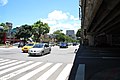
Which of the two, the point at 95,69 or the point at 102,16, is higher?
the point at 102,16

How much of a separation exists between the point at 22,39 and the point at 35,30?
21.1ft

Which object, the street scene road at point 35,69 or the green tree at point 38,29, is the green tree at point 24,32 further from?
the street scene road at point 35,69

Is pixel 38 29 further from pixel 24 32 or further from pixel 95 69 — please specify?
pixel 95 69

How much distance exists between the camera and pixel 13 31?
9375 centimetres

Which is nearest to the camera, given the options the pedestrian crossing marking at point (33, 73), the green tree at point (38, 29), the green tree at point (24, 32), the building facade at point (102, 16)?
the pedestrian crossing marking at point (33, 73)

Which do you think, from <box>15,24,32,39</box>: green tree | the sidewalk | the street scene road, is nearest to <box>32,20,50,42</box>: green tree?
<box>15,24,32,39</box>: green tree

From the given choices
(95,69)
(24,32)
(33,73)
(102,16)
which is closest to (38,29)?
(24,32)

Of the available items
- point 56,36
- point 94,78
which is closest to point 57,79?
point 94,78

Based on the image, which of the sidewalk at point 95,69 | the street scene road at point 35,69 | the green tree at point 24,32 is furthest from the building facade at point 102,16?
the green tree at point 24,32

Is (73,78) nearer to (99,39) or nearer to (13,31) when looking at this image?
(99,39)

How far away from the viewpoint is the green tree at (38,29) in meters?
88.1

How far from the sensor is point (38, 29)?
291ft

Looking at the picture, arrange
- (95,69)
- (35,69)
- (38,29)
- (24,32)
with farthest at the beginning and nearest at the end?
(38,29)
(24,32)
(35,69)
(95,69)

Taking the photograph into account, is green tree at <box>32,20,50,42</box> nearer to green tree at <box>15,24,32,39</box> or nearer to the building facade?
green tree at <box>15,24,32,39</box>
